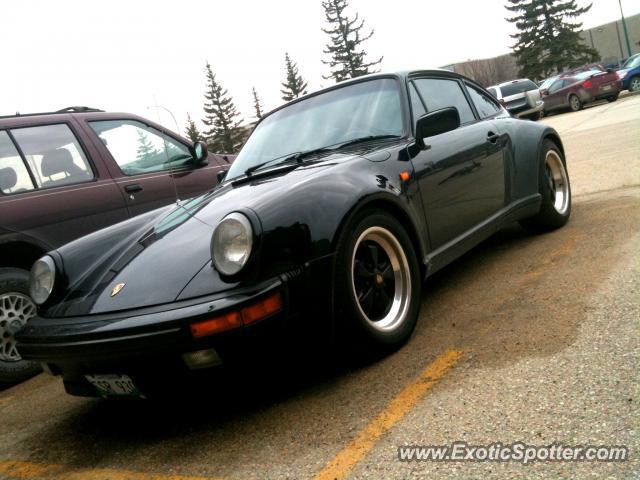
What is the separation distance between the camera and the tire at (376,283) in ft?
7.84

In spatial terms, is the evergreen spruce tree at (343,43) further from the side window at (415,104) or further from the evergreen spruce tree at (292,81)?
the side window at (415,104)

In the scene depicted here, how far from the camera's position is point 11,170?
385 cm

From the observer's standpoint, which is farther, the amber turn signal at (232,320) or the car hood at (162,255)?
the car hood at (162,255)

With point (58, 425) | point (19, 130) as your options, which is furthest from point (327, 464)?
point (19, 130)

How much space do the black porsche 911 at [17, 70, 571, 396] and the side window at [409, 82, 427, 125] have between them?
0.01 metres

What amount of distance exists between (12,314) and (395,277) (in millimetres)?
2574

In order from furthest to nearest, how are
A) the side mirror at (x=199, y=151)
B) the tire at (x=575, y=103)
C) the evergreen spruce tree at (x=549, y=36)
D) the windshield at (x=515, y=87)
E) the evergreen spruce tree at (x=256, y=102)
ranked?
the evergreen spruce tree at (x=256, y=102)
the evergreen spruce tree at (x=549, y=36)
the tire at (x=575, y=103)
the windshield at (x=515, y=87)
the side mirror at (x=199, y=151)

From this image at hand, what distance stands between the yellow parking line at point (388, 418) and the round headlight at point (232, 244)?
2.58 ft

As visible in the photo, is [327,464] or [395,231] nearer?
[327,464]

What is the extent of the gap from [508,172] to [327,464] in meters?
2.78

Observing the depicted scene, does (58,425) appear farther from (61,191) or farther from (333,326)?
(61,191)

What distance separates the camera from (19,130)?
4.00m

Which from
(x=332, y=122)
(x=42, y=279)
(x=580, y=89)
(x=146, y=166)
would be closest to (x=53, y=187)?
(x=146, y=166)

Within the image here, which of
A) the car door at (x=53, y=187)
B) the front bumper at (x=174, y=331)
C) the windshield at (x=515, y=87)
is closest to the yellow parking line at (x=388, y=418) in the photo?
the front bumper at (x=174, y=331)
